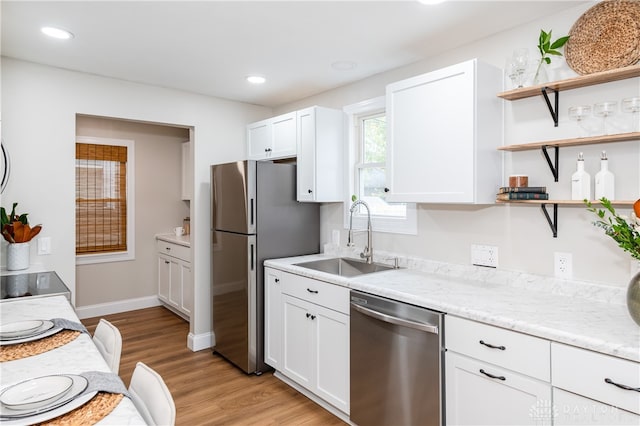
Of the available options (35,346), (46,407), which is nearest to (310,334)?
(35,346)

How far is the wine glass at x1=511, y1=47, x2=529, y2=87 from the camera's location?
2.06m

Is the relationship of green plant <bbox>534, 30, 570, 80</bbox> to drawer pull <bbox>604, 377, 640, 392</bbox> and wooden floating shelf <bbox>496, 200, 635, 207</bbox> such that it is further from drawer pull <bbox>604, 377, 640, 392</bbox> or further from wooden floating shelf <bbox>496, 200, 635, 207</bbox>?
drawer pull <bbox>604, 377, 640, 392</bbox>

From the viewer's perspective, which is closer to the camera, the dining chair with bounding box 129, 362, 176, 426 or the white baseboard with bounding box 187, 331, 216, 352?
the dining chair with bounding box 129, 362, 176, 426

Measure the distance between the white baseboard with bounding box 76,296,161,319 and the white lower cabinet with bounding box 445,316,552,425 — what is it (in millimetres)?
4289

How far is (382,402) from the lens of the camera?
2135mm

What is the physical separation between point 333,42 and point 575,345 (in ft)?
6.86

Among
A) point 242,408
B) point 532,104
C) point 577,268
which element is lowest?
point 242,408

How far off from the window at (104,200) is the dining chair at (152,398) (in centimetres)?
386

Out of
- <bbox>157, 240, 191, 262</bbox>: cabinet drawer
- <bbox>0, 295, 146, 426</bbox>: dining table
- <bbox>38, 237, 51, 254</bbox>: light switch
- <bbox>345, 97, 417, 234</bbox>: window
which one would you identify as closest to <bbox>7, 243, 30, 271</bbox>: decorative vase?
<bbox>38, 237, 51, 254</bbox>: light switch

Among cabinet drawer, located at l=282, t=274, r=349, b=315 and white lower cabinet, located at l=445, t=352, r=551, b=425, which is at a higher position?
cabinet drawer, located at l=282, t=274, r=349, b=315

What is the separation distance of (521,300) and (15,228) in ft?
10.3

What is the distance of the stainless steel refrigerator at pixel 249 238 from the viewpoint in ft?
10.4

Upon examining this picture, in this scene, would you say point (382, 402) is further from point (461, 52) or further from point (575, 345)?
point (461, 52)

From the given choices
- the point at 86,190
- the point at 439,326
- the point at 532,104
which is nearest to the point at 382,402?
the point at 439,326
